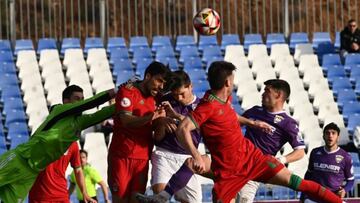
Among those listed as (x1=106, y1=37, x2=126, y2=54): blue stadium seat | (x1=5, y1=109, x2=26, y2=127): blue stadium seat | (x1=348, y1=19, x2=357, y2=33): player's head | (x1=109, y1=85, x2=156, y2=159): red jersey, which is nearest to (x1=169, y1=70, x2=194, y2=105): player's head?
(x1=109, y1=85, x2=156, y2=159): red jersey

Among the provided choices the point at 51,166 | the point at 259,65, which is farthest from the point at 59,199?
the point at 259,65

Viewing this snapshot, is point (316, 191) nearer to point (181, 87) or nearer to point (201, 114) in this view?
point (201, 114)

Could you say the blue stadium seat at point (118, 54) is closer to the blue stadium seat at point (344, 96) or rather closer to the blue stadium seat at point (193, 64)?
the blue stadium seat at point (193, 64)

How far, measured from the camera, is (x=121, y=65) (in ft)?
91.5

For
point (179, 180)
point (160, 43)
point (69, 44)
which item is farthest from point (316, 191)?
point (69, 44)

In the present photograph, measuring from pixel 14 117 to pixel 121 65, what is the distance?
3300 millimetres

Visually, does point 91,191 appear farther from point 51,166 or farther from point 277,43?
point 277,43

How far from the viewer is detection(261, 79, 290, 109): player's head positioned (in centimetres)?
1648

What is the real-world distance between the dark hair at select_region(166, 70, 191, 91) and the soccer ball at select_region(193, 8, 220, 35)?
516 cm

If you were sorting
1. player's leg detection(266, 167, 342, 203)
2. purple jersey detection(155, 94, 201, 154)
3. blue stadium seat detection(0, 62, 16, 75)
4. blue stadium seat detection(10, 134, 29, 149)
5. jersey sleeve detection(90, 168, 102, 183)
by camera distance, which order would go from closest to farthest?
player's leg detection(266, 167, 342, 203), purple jersey detection(155, 94, 201, 154), jersey sleeve detection(90, 168, 102, 183), blue stadium seat detection(10, 134, 29, 149), blue stadium seat detection(0, 62, 16, 75)

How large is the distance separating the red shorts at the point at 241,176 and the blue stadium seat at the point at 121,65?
13070mm

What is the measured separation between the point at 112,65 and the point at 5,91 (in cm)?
272

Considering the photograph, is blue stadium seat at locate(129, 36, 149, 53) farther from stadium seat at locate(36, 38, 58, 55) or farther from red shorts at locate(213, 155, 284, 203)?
red shorts at locate(213, 155, 284, 203)

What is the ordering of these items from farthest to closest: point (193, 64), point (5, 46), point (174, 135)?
point (5, 46), point (193, 64), point (174, 135)
